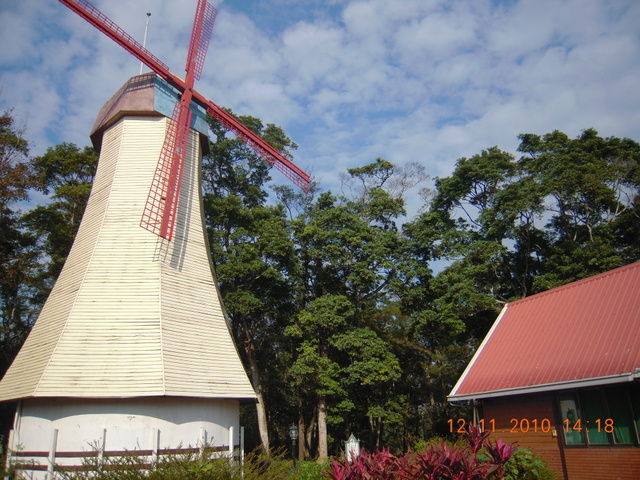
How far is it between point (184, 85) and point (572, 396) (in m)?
15.0

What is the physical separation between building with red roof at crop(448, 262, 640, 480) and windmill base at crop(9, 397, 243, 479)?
7.25 meters

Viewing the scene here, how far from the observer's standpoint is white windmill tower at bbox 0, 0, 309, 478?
11.8m

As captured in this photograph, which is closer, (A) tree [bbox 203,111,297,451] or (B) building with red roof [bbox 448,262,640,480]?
(B) building with red roof [bbox 448,262,640,480]

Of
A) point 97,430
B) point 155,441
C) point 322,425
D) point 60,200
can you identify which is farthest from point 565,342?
point 60,200

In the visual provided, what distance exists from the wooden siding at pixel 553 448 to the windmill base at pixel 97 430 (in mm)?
7110

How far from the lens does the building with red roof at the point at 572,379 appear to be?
34.3ft

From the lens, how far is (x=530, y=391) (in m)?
11.9

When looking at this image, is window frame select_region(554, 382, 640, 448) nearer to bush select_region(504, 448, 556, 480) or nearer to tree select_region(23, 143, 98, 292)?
bush select_region(504, 448, 556, 480)

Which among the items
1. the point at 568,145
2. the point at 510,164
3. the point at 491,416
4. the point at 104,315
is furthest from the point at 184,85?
the point at 568,145

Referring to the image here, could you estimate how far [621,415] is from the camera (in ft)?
34.3

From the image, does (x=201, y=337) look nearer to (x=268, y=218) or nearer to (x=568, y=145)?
(x=268, y=218)

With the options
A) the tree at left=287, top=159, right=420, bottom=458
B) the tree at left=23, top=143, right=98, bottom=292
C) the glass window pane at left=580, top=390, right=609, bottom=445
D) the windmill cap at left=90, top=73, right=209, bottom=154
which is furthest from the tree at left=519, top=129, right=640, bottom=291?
the tree at left=23, top=143, right=98, bottom=292

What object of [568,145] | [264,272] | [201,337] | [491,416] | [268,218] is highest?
[568,145]
